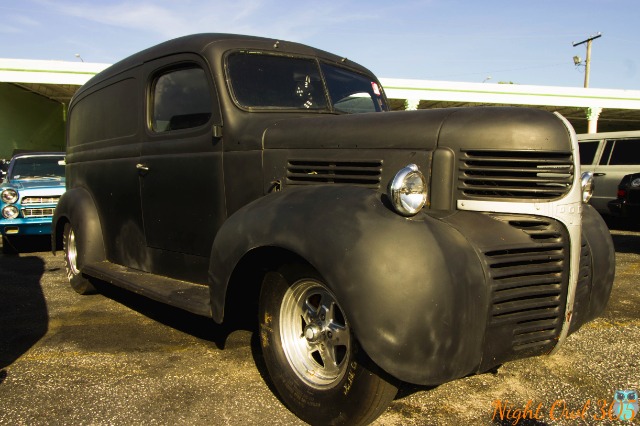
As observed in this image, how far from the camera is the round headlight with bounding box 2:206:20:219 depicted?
7.77 m

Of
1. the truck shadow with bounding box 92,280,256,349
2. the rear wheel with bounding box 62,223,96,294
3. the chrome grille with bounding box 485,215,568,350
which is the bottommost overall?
the truck shadow with bounding box 92,280,256,349

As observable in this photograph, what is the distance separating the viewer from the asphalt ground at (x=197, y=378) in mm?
2740

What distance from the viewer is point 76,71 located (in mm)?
16203

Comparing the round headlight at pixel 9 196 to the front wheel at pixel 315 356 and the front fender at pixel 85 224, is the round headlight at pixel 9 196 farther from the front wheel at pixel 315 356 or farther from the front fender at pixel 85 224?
the front wheel at pixel 315 356

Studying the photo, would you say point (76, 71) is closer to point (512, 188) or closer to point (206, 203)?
point (206, 203)

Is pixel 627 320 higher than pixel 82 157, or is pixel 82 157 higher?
pixel 82 157

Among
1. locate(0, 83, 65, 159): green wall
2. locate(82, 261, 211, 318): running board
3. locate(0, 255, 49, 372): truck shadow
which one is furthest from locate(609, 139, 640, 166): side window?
locate(0, 83, 65, 159): green wall

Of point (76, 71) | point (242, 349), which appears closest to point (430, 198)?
point (242, 349)

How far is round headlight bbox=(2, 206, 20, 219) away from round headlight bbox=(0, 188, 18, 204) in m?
0.09

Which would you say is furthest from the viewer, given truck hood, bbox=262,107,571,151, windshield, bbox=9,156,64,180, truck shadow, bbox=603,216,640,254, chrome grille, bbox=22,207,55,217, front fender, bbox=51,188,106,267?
windshield, bbox=9,156,64,180

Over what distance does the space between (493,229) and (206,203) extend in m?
Result: 1.88

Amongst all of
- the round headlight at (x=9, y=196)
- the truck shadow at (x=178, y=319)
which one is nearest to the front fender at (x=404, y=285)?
the truck shadow at (x=178, y=319)

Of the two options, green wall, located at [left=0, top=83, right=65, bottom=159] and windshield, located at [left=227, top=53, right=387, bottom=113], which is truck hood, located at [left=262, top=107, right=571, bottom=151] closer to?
windshield, located at [left=227, top=53, right=387, bottom=113]

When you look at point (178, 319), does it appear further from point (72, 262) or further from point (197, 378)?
point (72, 262)
